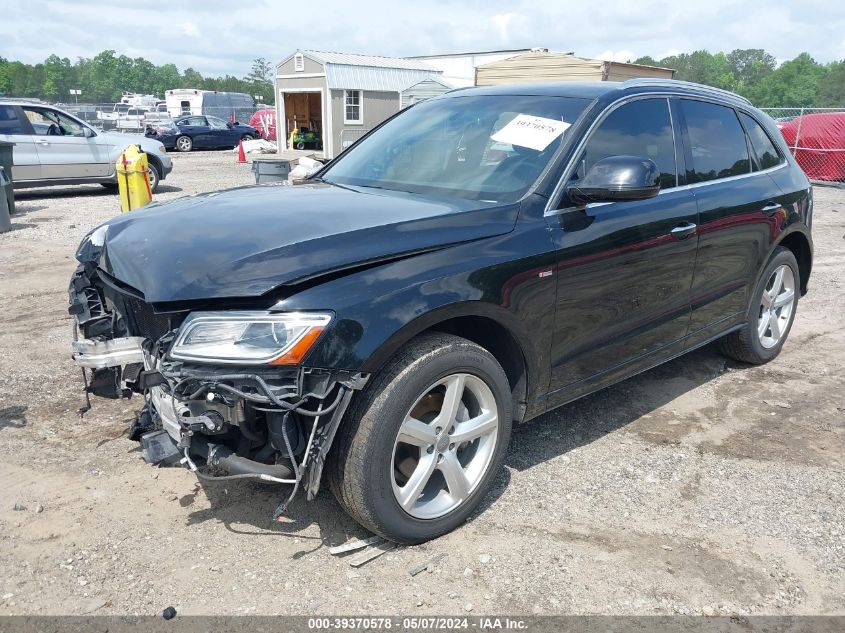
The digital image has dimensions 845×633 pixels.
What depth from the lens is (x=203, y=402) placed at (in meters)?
2.49

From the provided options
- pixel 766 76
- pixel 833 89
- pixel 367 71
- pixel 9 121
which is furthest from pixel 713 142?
pixel 766 76

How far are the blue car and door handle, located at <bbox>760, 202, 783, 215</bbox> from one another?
28480mm

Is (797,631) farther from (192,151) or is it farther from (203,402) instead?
(192,151)

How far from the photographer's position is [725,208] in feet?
13.8

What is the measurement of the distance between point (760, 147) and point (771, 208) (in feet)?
1.59

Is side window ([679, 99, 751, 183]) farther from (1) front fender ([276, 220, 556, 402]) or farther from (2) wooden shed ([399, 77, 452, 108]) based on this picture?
(2) wooden shed ([399, 77, 452, 108])

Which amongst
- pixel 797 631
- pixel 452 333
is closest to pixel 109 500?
pixel 452 333

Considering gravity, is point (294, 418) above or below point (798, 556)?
above

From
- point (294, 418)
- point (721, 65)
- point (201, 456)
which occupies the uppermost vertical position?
point (721, 65)

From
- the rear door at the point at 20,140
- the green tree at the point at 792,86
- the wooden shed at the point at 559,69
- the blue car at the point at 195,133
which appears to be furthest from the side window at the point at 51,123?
the green tree at the point at 792,86

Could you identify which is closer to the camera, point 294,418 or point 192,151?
point 294,418

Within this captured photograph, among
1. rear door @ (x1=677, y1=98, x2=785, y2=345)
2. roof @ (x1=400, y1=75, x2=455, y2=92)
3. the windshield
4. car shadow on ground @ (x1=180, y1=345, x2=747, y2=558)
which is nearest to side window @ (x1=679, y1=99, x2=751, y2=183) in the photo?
rear door @ (x1=677, y1=98, x2=785, y2=345)

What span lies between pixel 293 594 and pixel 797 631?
1875 mm

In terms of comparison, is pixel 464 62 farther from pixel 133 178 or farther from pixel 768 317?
pixel 768 317
